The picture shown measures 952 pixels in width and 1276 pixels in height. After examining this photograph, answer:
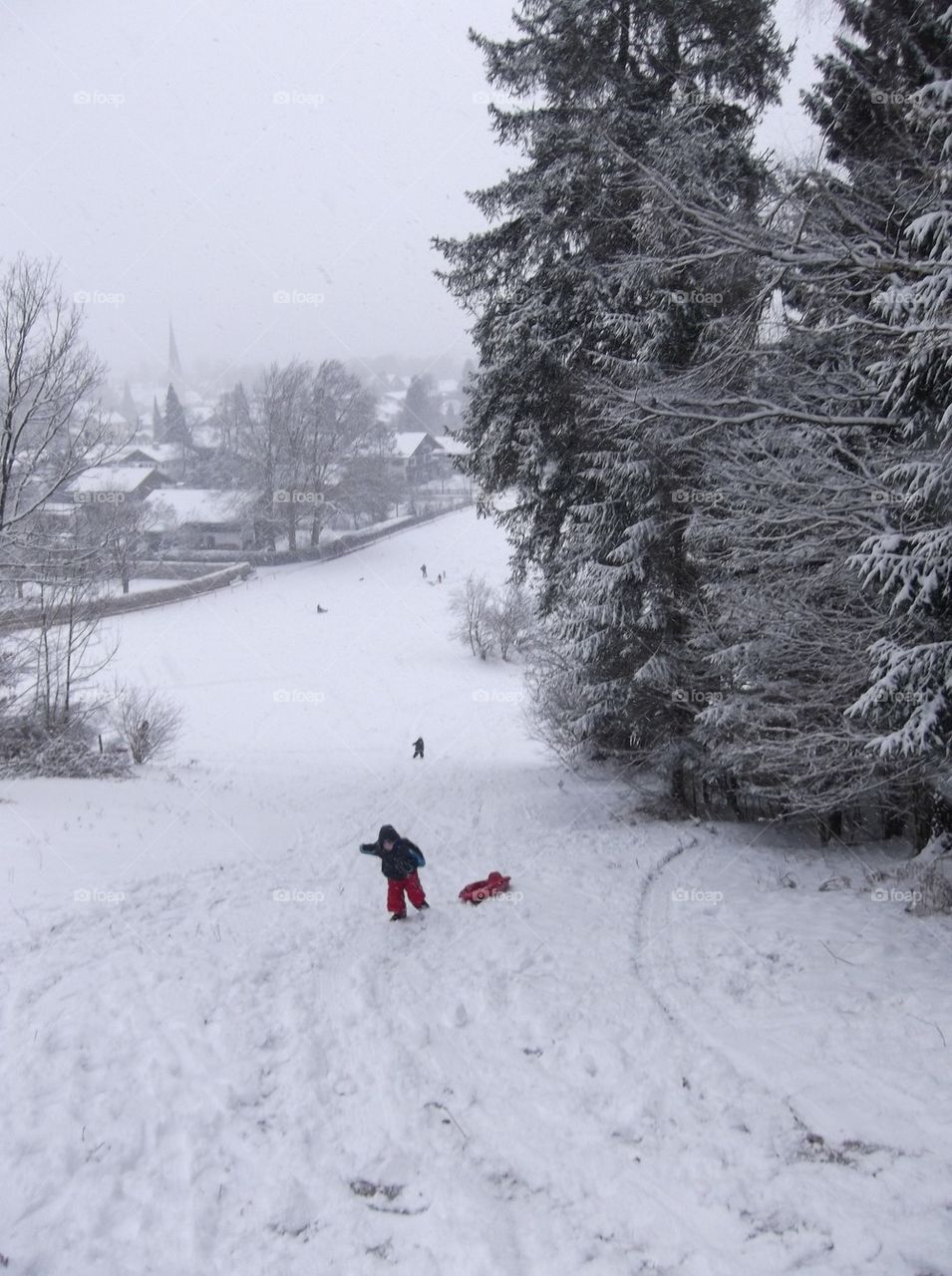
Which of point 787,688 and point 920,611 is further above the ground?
point 920,611

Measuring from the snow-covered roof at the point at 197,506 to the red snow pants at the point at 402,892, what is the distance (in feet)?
170

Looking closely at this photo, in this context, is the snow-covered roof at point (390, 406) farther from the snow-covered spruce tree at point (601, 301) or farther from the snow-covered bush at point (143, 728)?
the snow-covered spruce tree at point (601, 301)

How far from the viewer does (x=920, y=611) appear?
6723mm

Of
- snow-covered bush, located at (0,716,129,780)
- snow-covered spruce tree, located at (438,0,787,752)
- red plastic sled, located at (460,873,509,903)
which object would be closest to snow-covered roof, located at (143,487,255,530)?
snow-covered bush, located at (0,716,129,780)

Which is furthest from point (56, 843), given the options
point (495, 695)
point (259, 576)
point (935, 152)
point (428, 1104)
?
point (259, 576)

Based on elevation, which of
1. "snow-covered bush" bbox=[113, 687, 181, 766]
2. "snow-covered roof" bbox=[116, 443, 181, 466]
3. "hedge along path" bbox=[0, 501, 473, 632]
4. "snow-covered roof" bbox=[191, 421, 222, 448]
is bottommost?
"snow-covered bush" bbox=[113, 687, 181, 766]

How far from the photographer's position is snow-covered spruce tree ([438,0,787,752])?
1030 centimetres

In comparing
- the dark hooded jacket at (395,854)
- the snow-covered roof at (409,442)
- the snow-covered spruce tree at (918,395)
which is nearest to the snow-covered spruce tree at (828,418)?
the snow-covered spruce tree at (918,395)

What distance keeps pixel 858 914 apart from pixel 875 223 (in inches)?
290

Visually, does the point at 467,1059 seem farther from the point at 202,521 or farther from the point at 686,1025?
the point at 202,521

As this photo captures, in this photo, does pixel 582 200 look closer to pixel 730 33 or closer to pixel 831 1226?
pixel 730 33

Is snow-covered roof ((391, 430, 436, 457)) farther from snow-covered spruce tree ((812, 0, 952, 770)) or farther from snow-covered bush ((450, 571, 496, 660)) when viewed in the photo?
snow-covered spruce tree ((812, 0, 952, 770))

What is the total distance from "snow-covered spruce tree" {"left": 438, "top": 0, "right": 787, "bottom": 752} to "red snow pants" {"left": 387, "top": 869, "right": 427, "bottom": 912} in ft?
14.4

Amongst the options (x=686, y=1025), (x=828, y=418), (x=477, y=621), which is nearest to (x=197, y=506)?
(x=477, y=621)
